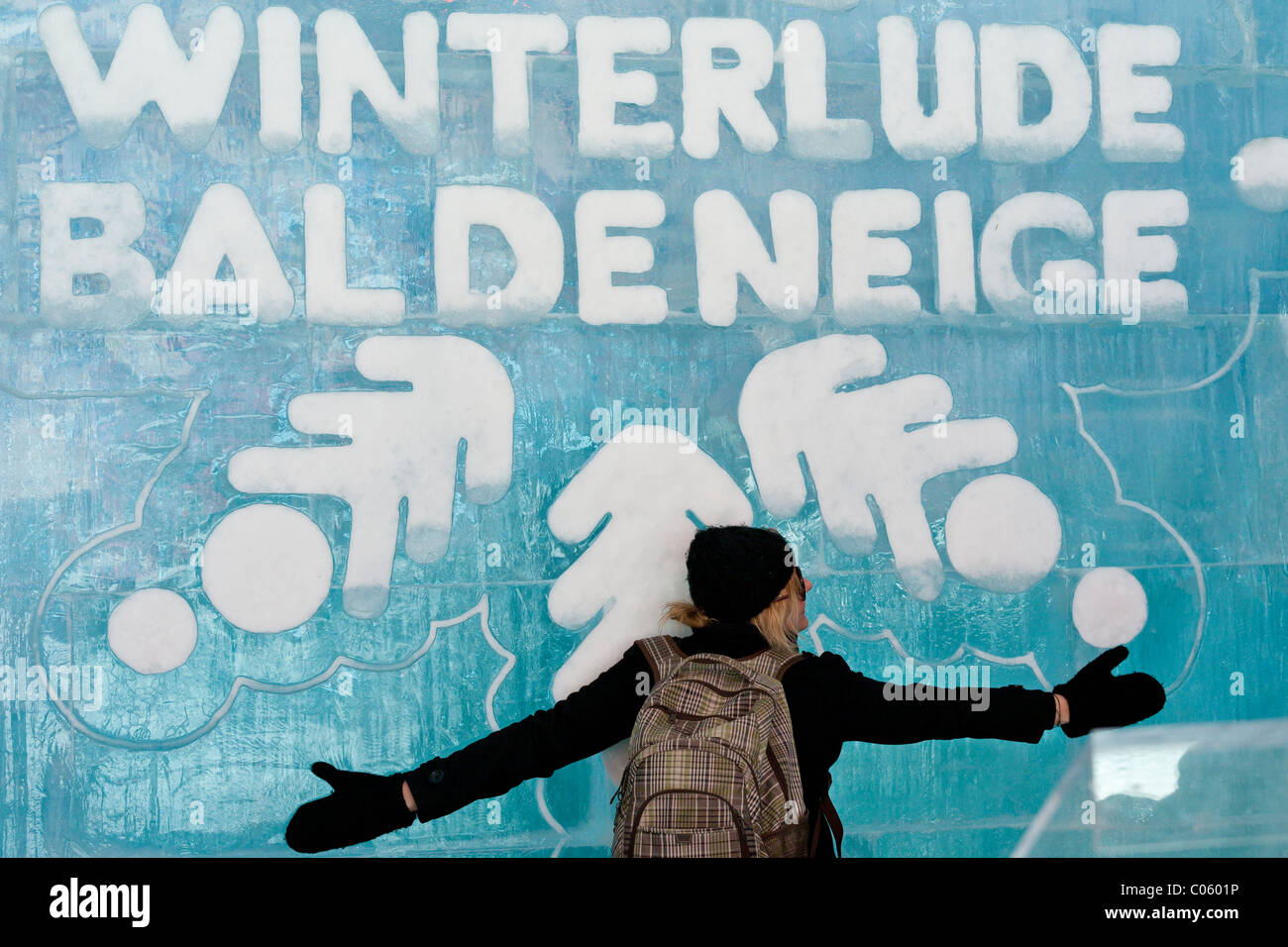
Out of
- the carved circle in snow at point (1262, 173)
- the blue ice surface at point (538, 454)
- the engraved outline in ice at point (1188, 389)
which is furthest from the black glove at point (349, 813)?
the carved circle in snow at point (1262, 173)

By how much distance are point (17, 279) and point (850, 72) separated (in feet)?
7.36

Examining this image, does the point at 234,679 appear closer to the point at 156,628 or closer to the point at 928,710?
the point at 156,628

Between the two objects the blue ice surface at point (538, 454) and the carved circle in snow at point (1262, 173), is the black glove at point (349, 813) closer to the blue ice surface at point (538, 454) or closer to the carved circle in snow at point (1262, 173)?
the blue ice surface at point (538, 454)

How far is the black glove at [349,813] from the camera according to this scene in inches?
92.4

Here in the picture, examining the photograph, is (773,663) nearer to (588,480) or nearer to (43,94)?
(588,480)

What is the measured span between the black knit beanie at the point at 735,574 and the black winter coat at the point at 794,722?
46 mm

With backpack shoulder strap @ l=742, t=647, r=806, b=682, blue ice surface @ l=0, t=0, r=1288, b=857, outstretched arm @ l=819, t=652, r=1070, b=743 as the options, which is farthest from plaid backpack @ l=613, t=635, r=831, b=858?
blue ice surface @ l=0, t=0, r=1288, b=857

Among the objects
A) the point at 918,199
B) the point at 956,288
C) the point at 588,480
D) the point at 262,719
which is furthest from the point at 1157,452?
the point at 262,719

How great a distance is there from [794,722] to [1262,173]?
222 cm

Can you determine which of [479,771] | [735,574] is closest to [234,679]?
[479,771]

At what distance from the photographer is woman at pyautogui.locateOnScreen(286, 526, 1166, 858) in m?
2.23

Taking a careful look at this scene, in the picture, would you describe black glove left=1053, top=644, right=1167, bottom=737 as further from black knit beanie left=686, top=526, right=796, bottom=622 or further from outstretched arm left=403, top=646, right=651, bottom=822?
outstretched arm left=403, top=646, right=651, bottom=822

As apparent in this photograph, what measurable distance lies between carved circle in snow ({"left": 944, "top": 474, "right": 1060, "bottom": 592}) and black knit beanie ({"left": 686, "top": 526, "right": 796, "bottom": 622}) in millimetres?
926

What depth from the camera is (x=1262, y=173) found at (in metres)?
3.24
